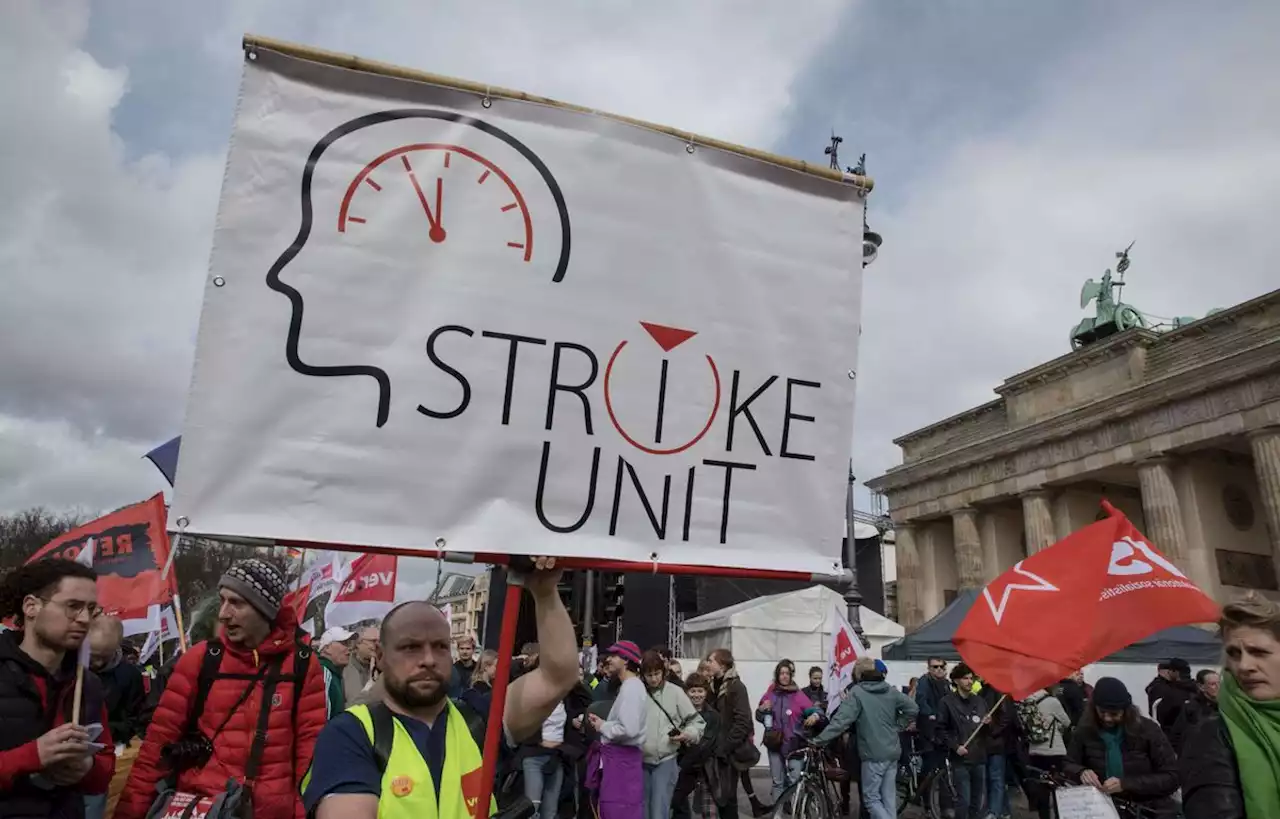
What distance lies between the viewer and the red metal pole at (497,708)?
79.0 inches

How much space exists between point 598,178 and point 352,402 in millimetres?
971

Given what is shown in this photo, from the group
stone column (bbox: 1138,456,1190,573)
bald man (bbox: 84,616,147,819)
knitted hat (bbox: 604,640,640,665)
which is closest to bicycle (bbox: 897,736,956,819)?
knitted hat (bbox: 604,640,640,665)

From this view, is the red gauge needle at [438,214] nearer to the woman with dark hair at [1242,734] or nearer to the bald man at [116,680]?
the woman with dark hair at [1242,734]

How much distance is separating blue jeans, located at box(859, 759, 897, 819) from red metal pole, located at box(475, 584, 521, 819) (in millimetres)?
7547

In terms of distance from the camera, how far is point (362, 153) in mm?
2264

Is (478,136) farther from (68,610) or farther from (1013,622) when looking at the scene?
(1013,622)

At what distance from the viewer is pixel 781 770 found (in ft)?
34.5

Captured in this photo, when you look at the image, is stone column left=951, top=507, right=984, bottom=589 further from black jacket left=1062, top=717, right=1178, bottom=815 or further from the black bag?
the black bag

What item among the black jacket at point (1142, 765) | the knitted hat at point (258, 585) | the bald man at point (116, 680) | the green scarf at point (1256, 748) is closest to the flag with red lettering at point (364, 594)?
the bald man at point (116, 680)

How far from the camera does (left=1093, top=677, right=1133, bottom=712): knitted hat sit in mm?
5770

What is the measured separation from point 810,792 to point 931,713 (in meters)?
2.61

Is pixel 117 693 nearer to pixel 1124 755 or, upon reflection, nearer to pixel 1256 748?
pixel 1256 748

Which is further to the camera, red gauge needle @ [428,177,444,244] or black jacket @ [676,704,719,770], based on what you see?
black jacket @ [676,704,719,770]

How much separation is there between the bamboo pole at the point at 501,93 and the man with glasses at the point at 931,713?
9.30 metres
